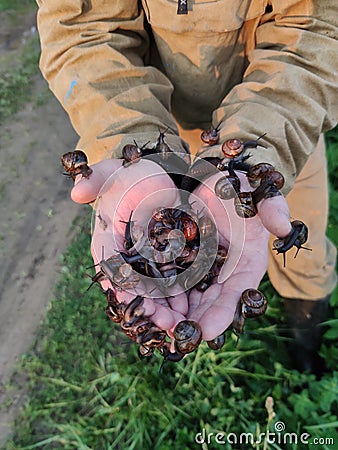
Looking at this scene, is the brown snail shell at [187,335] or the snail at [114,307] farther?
the snail at [114,307]

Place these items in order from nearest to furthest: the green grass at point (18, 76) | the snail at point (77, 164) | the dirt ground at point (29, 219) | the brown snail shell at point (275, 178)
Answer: the brown snail shell at point (275, 178)
the snail at point (77, 164)
the dirt ground at point (29, 219)
the green grass at point (18, 76)

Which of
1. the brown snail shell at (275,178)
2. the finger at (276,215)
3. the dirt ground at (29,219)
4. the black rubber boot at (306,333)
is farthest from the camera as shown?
the dirt ground at (29,219)

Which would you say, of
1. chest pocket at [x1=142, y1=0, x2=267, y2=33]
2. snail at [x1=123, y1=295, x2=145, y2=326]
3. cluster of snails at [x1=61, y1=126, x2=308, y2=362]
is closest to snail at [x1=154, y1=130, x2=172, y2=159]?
cluster of snails at [x1=61, y1=126, x2=308, y2=362]

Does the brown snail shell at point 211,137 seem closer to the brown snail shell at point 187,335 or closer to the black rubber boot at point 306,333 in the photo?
the brown snail shell at point 187,335

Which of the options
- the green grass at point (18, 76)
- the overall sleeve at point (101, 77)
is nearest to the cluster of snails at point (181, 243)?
the overall sleeve at point (101, 77)

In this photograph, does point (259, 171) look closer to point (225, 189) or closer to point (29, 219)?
point (225, 189)

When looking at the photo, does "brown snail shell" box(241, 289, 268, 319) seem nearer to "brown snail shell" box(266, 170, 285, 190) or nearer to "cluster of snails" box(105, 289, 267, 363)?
"cluster of snails" box(105, 289, 267, 363)
